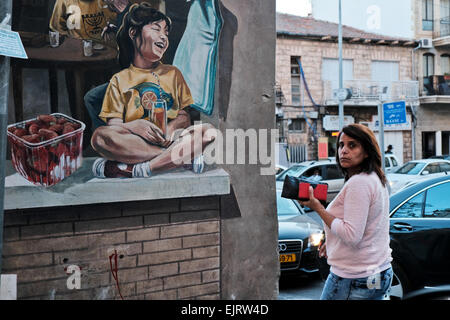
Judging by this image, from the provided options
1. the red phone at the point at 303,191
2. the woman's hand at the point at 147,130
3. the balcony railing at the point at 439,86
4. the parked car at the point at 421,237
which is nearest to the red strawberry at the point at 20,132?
the woman's hand at the point at 147,130

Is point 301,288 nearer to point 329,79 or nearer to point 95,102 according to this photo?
point 95,102

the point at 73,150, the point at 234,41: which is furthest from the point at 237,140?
the point at 73,150

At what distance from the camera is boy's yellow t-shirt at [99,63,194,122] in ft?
13.1

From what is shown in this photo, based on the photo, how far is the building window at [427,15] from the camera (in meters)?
27.6

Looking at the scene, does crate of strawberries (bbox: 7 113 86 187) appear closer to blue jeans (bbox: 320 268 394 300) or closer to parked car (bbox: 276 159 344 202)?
blue jeans (bbox: 320 268 394 300)

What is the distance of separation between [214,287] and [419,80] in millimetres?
26756

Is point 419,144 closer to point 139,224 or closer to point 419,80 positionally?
point 419,80

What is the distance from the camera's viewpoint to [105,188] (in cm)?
387

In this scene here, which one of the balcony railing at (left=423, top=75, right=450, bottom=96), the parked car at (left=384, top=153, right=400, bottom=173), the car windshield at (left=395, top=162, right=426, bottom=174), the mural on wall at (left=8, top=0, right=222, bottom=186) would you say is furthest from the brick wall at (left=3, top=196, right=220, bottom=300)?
the balcony railing at (left=423, top=75, right=450, bottom=96)

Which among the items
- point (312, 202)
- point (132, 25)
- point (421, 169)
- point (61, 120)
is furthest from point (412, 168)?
point (61, 120)

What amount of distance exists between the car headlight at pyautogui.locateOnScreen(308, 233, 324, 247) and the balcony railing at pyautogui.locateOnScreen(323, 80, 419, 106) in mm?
19469

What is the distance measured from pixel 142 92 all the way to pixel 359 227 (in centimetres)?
236

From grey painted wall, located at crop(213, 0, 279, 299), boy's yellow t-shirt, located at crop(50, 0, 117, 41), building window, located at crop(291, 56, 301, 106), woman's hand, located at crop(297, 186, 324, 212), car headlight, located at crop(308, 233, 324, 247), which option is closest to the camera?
woman's hand, located at crop(297, 186, 324, 212)

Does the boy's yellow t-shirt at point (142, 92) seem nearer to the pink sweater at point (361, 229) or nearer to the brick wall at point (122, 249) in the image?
the brick wall at point (122, 249)
